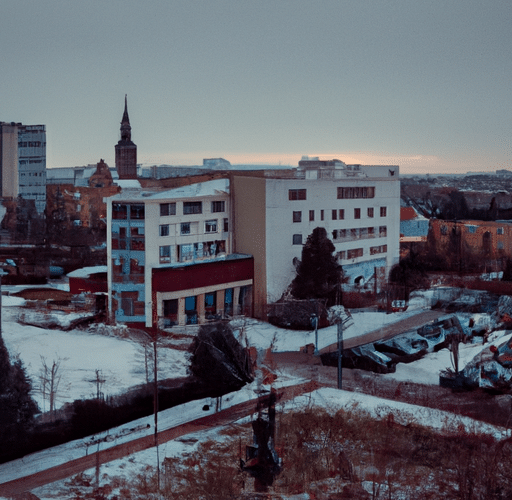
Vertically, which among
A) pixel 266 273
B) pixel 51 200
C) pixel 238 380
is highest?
pixel 51 200

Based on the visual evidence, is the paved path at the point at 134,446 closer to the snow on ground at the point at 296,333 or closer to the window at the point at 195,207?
the snow on ground at the point at 296,333

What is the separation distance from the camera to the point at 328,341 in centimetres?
464

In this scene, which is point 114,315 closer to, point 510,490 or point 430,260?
point 430,260

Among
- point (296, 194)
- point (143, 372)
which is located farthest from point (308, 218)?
point (143, 372)

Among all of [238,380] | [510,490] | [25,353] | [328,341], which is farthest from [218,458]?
[510,490]

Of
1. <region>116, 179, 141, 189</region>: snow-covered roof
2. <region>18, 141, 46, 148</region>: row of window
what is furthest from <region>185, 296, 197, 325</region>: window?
<region>18, 141, 46, 148</region>: row of window

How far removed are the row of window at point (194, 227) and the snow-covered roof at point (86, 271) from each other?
51cm

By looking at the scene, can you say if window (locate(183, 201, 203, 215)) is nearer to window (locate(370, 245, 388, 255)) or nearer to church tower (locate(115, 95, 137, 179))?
church tower (locate(115, 95, 137, 179))

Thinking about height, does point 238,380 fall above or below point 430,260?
below

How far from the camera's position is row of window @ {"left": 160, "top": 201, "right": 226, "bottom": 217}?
4.20 m

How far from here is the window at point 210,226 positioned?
4324 mm

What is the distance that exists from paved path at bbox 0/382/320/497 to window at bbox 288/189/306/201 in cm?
127

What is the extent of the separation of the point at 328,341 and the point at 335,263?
1.78 ft

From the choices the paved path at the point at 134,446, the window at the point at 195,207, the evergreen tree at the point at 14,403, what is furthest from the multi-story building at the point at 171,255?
the evergreen tree at the point at 14,403
